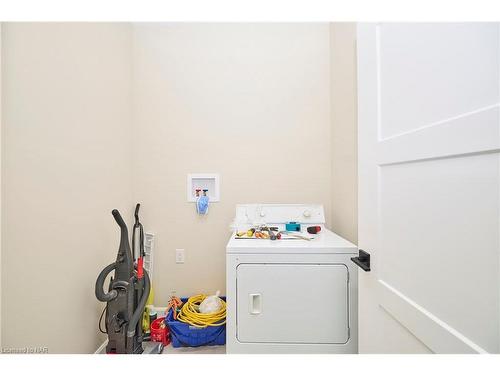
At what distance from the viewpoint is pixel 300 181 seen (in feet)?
6.26

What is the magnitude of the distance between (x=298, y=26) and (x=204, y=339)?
2636 millimetres

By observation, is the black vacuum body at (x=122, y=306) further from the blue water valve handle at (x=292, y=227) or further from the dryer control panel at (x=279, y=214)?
the blue water valve handle at (x=292, y=227)

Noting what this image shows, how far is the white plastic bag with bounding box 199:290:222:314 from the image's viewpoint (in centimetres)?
160

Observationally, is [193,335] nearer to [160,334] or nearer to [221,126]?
[160,334]

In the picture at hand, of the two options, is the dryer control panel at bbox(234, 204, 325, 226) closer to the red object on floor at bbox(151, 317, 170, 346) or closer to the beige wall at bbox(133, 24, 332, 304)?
the beige wall at bbox(133, 24, 332, 304)

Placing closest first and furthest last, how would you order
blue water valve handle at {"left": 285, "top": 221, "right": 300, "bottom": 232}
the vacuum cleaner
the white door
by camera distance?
the white door, the vacuum cleaner, blue water valve handle at {"left": 285, "top": 221, "right": 300, "bottom": 232}

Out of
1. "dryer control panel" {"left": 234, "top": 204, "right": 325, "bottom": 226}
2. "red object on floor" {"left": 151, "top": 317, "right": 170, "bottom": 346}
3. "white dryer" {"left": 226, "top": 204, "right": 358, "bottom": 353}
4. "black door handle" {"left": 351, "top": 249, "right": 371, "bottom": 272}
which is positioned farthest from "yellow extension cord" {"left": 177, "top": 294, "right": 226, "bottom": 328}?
"black door handle" {"left": 351, "top": 249, "right": 371, "bottom": 272}

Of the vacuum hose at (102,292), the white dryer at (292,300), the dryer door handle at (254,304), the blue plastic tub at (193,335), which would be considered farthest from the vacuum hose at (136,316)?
the dryer door handle at (254,304)

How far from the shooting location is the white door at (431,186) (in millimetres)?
456

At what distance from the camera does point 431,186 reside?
→ 580 mm

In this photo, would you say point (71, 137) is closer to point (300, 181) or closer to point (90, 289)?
point (90, 289)

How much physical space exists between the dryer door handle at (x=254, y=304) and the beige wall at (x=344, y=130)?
79cm

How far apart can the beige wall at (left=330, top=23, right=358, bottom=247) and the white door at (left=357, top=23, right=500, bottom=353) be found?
0.71 meters
